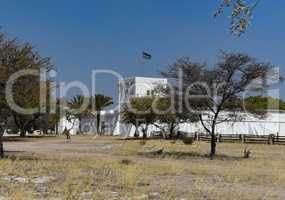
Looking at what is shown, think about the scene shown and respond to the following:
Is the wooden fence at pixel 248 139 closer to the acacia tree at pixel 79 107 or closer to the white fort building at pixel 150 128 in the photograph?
the white fort building at pixel 150 128

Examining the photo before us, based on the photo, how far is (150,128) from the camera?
82188 millimetres

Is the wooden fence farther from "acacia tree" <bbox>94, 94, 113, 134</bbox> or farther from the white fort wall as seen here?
"acacia tree" <bbox>94, 94, 113, 134</bbox>

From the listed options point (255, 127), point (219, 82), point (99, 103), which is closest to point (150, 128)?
point (255, 127)

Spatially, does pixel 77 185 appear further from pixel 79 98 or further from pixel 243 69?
pixel 79 98

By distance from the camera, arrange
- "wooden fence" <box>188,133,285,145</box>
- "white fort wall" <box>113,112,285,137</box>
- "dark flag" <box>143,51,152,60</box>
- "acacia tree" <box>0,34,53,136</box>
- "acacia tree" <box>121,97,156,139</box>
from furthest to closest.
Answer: "dark flag" <box>143,51,152,60</box> → "white fort wall" <box>113,112,285,137</box> → "acacia tree" <box>121,97,156,139</box> → "wooden fence" <box>188,133,285,145</box> → "acacia tree" <box>0,34,53,136</box>

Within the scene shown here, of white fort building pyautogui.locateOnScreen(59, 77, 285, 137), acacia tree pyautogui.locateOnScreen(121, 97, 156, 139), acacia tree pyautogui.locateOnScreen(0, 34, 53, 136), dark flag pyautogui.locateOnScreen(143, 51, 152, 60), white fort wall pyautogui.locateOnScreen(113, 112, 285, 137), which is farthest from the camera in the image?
dark flag pyautogui.locateOnScreen(143, 51, 152, 60)

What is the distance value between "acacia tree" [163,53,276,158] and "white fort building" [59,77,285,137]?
2978cm

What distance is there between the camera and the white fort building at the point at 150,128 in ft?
252

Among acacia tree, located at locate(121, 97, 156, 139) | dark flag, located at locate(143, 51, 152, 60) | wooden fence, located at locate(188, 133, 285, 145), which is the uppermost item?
dark flag, located at locate(143, 51, 152, 60)

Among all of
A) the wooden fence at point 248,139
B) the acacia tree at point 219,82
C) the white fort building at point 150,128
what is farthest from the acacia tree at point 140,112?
the acacia tree at point 219,82

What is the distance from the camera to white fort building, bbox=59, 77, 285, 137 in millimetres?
76938

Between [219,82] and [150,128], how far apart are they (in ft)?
165

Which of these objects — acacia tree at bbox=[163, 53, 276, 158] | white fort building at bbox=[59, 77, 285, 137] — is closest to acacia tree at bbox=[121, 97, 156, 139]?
white fort building at bbox=[59, 77, 285, 137]

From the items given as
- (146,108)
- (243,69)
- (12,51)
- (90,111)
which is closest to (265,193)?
(12,51)
